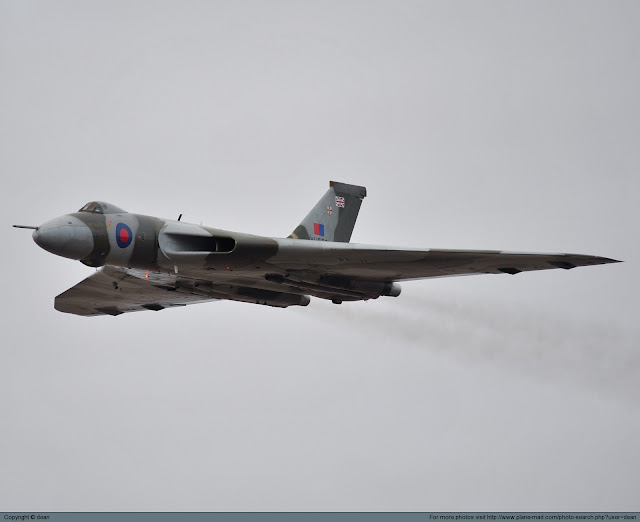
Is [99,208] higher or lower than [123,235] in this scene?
higher

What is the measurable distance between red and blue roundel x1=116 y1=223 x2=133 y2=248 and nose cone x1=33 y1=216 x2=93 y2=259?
2.38ft

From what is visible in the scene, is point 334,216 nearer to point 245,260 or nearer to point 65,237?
point 245,260

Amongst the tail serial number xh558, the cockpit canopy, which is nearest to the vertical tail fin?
the tail serial number xh558

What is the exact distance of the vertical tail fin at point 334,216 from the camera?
95.1 ft

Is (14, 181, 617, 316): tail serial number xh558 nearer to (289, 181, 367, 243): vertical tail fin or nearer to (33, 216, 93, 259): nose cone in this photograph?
(33, 216, 93, 259): nose cone

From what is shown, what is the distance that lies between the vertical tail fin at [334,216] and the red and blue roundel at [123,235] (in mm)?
6690

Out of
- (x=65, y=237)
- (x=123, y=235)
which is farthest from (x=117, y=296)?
(x=65, y=237)

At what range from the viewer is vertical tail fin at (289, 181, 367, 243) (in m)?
29.0

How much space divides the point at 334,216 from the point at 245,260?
20.8 feet

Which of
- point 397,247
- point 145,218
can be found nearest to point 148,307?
point 145,218

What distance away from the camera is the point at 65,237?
2256 centimetres

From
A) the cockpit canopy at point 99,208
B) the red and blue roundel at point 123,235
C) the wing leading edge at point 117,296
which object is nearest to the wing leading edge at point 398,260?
the red and blue roundel at point 123,235

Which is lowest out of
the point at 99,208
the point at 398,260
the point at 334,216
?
the point at 398,260

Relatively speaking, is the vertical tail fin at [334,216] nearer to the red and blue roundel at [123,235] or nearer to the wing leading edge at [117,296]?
the wing leading edge at [117,296]
